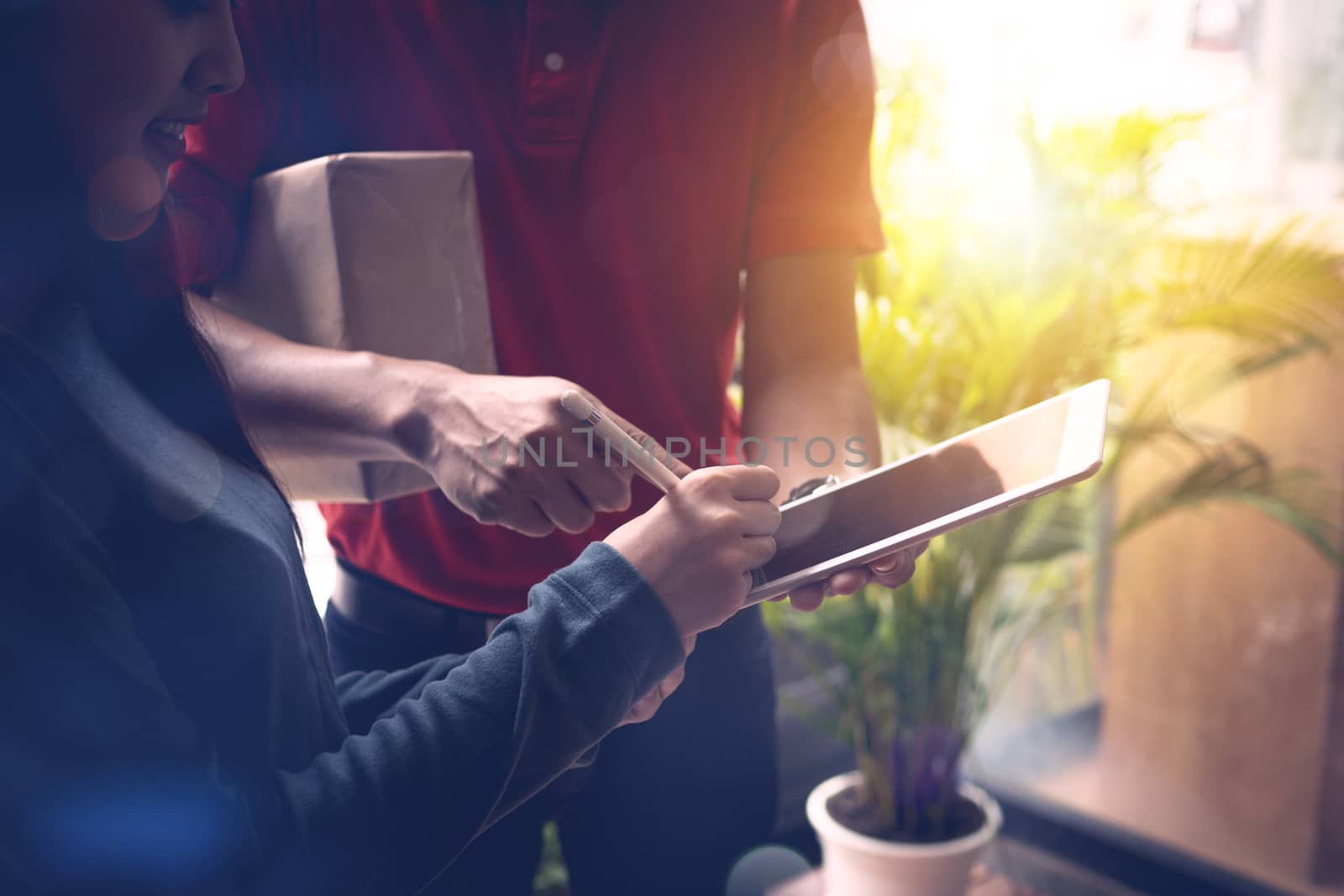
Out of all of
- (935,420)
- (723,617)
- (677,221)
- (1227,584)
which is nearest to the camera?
(723,617)

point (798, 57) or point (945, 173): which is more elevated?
point (798, 57)

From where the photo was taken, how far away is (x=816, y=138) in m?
0.82

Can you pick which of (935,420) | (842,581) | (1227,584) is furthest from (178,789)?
Answer: (1227,584)

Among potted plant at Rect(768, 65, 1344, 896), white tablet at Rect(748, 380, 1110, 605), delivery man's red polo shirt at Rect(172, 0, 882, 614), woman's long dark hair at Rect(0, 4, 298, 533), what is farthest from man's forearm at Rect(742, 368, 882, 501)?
potted plant at Rect(768, 65, 1344, 896)

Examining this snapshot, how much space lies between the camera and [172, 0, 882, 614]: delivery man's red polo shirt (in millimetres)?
671

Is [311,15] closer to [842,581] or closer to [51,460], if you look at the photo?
[51,460]

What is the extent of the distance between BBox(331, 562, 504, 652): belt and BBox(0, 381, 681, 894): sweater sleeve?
0.19m

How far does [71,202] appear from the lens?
0.48 metres

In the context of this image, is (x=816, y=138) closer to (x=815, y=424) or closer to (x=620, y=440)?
(x=815, y=424)

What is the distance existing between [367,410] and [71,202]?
0.19 m

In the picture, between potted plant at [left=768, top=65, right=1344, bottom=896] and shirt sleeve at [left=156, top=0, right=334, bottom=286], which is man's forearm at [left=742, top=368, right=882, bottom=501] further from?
potted plant at [left=768, top=65, right=1344, bottom=896]

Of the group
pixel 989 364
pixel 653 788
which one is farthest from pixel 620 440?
pixel 989 364

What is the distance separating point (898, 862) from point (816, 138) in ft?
4.05

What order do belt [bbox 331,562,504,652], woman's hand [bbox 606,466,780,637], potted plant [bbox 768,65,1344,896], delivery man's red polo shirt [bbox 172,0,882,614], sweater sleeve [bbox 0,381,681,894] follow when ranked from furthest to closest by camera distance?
potted plant [bbox 768,65,1344,896] → belt [bbox 331,562,504,652] → delivery man's red polo shirt [bbox 172,0,882,614] → woman's hand [bbox 606,466,780,637] → sweater sleeve [bbox 0,381,681,894]
